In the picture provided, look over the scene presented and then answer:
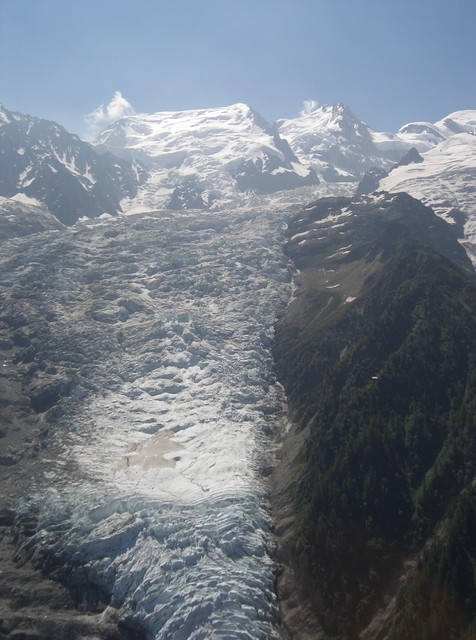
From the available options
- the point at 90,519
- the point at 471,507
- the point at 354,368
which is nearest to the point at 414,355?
the point at 354,368

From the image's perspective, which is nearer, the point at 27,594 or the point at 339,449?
the point at 27,594

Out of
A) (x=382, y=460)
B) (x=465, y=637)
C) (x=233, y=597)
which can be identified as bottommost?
(x=233, y=597)

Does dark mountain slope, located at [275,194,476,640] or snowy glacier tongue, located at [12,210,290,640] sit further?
snowy glacier tongue, located at [12,210,290,640]

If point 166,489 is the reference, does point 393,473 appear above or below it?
above

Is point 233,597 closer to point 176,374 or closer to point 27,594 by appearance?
point 27,594

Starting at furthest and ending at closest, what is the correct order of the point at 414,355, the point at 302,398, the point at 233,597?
the point at 302,398
the point at 414,355
the point at 233,597

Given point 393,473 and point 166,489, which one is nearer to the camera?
point 393,473

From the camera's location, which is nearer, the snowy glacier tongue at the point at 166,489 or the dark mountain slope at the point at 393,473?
the dark mountain slope at the point at 393,473

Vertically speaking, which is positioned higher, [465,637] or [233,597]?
[465,637]
